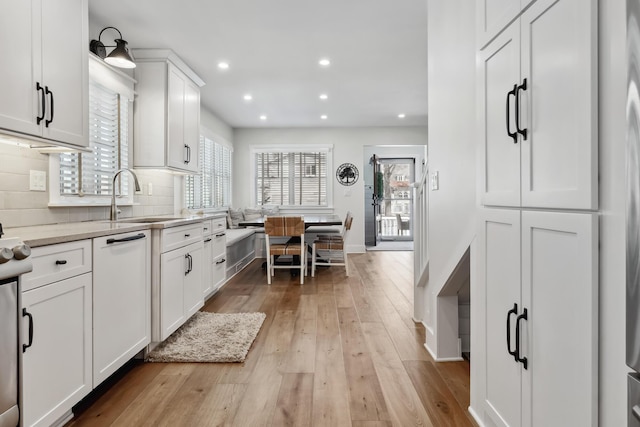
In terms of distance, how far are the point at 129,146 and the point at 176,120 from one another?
569mm

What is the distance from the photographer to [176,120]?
393 cm

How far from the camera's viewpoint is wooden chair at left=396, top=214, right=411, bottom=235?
9625 mm

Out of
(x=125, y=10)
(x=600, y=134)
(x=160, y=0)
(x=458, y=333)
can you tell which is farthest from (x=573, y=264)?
(x=125, y=10)

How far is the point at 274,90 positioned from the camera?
17.2ft

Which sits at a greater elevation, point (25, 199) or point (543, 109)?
point (543, 109)

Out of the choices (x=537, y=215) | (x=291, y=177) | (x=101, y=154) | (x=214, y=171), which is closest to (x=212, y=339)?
(x=101, y=154)

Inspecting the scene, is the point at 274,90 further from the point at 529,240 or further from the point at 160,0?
the point at 529,240

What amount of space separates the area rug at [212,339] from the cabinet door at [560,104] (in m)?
2.06

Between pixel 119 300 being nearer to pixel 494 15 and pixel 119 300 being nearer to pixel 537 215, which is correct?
pixel 537 215

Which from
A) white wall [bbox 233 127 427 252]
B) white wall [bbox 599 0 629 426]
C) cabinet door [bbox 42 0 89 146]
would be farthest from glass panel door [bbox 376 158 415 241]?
white wall [bbox 599 0 629 426]

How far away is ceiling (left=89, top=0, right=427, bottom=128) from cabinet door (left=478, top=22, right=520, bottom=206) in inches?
→ 69.8

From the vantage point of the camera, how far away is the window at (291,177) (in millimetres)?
7852

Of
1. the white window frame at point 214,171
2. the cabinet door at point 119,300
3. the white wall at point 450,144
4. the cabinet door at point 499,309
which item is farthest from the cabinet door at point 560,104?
the white window frame at point 214,171

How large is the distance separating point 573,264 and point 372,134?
703 cm
